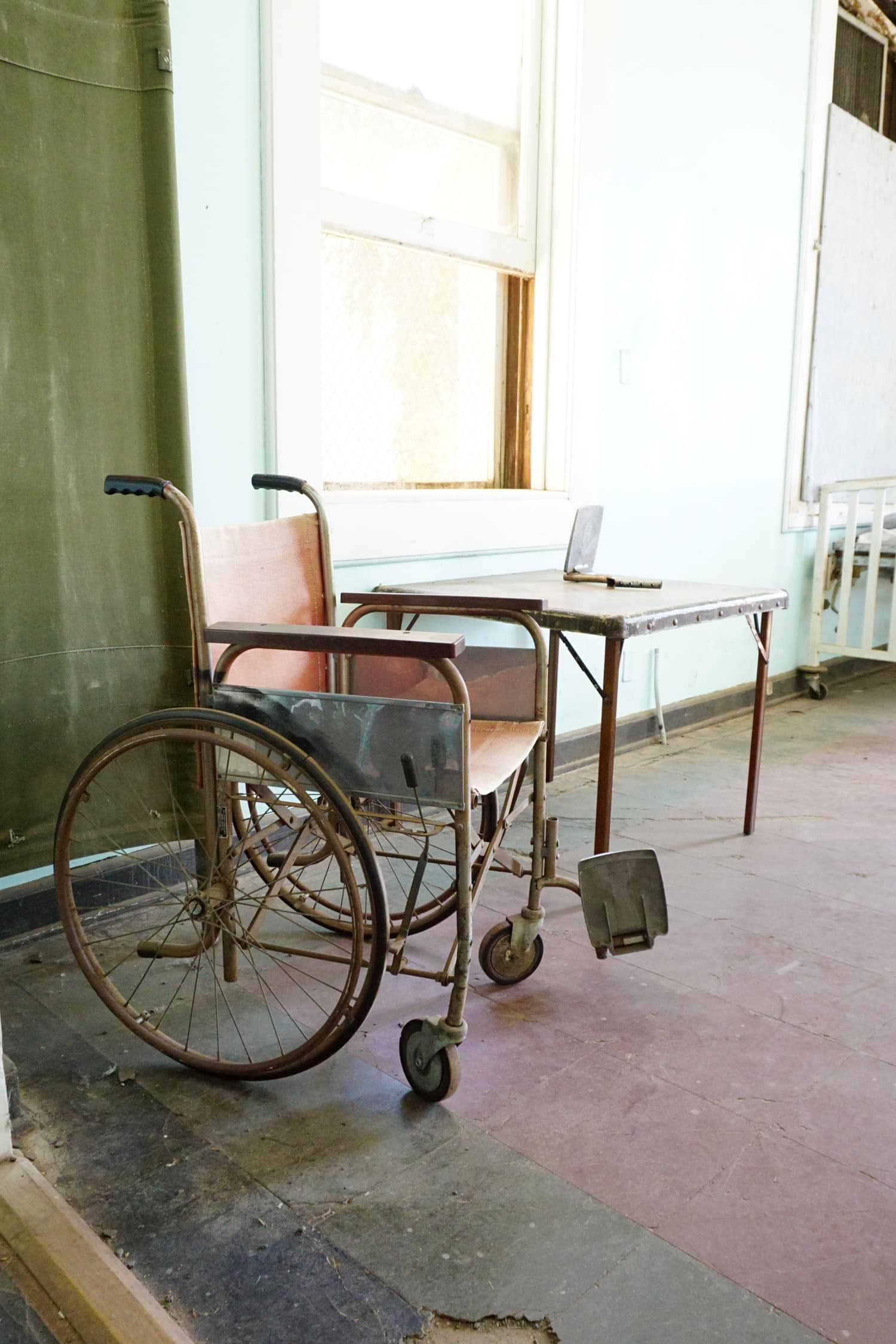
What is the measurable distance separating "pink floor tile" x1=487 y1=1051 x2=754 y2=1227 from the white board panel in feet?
11.3

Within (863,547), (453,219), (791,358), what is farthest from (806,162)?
(453,219)

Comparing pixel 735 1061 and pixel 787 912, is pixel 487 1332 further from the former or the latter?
pixel 787 912

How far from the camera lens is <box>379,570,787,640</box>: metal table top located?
81.0 inches

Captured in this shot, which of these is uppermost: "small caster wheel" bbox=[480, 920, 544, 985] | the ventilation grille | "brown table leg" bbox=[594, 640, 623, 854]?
the ventilation grille

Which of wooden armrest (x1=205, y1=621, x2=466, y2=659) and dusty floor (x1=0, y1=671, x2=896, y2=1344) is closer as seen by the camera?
A: dusty floor (x1=0, y1=671, x2=896, y2=1344)

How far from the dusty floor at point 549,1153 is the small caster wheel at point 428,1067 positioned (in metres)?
0.03

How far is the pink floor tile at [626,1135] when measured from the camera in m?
1.35

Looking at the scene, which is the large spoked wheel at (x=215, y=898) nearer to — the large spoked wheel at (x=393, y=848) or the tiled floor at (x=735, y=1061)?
the large spoked wheel at (x=393, y=848)

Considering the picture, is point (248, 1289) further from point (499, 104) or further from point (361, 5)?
point (499, 104)

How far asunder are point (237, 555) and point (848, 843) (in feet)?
5.97

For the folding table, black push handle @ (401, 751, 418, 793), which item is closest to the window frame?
the folding table

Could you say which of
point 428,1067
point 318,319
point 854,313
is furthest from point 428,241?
point 854,313

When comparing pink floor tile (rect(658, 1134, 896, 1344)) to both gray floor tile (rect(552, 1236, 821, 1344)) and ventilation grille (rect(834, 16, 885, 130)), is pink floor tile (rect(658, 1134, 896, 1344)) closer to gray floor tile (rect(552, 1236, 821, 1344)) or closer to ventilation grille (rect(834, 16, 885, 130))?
gray floor tile (rect(552, 1236, 821, 1344))

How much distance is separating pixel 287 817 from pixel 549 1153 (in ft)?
2.03
